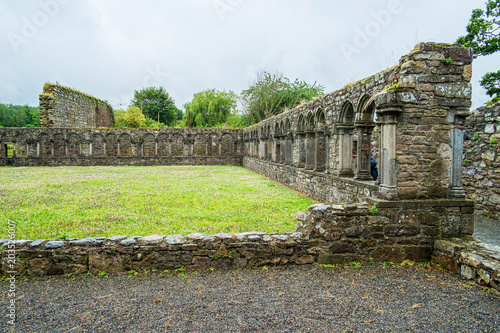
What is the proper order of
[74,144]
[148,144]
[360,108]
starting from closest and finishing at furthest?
1. [360,108]
2. [74,144]
3. [148,144]

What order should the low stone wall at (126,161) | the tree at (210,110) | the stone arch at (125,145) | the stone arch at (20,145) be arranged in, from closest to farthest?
the low stone wall at (126,161)
the stone arch at (20,145)
the stone arch at (125,145)
the tree at (210,110)

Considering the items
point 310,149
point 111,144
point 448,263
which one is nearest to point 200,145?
point 111,144

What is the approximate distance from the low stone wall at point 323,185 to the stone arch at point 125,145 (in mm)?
17561

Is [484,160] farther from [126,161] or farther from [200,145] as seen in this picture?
[126,161]


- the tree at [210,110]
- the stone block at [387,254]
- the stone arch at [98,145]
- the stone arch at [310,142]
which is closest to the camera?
the stone block at [387,254]

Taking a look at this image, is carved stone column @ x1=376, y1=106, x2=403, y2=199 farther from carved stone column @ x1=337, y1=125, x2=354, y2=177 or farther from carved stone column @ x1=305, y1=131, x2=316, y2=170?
carved stone column @ x1=305, y1=131, x2=316, y2=170

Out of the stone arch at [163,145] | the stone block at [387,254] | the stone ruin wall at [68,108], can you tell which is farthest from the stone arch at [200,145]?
the stone block at [387,254]

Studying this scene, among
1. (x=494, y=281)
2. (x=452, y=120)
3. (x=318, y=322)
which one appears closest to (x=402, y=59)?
(x=452, y=120)

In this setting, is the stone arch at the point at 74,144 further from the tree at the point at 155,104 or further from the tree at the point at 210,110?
the tree at the point at 155,104

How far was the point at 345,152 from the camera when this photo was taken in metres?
8.30

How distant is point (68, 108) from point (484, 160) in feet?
102

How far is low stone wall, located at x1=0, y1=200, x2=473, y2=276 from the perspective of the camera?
399 centimetres

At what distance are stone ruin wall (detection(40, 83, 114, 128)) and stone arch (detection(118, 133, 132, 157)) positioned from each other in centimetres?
526

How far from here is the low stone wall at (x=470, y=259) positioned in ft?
11.7
